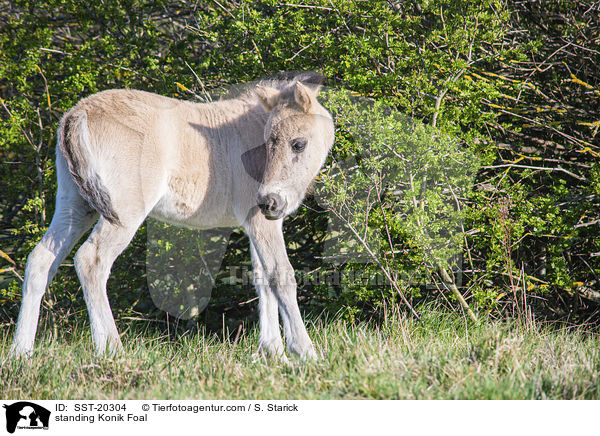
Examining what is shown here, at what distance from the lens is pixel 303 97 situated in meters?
4.07

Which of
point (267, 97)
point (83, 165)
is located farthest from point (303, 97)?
point (83, 165)

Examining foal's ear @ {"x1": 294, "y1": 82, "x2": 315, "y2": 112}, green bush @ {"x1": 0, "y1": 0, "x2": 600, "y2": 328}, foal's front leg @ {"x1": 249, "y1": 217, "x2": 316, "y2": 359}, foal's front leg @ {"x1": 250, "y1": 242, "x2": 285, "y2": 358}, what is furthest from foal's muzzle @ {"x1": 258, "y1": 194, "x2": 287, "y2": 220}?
green bush @ {"x1": 0, "y1": 0, "x2": 600, "y2": 328}

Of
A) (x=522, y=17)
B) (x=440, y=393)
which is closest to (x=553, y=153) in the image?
(x=522, y=17)

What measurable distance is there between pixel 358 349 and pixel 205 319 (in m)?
3.12

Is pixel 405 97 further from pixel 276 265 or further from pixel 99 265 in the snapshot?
pixel 99 265

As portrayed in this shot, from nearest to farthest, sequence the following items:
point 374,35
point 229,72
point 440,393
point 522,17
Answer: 1. point 440,393
2. point 374,35
3. point 229,72
4. point 522,17

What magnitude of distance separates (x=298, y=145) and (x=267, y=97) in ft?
1.59

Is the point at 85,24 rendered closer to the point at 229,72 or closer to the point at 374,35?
the point at 229,72

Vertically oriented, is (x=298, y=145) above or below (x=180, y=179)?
above

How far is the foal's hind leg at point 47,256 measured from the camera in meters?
4.03

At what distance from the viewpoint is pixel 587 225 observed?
17.0 ft

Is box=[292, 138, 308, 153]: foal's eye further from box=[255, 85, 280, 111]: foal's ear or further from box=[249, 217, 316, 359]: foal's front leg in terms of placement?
box=[249, 217, 316, 359]: foal's front leg

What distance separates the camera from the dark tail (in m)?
3.85

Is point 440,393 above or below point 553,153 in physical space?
below
